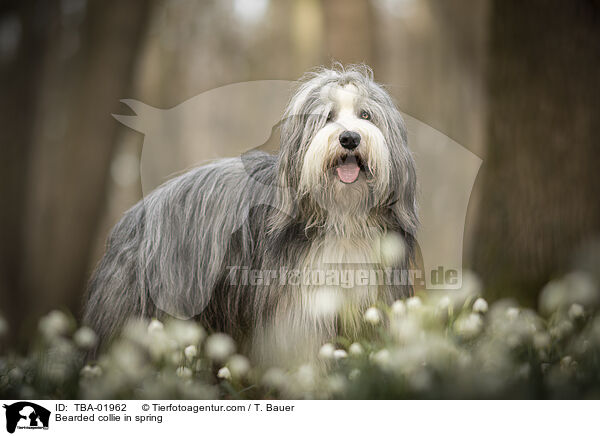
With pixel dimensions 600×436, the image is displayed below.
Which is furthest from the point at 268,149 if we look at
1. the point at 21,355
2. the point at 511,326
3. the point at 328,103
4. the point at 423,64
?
the point at 21,355

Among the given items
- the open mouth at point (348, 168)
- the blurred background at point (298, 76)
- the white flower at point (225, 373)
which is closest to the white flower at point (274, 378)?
the white flower at point (225, 373)

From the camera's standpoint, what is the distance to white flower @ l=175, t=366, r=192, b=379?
3477mm

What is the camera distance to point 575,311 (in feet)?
12.1

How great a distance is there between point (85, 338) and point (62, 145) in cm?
179

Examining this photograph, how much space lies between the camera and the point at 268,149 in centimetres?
411

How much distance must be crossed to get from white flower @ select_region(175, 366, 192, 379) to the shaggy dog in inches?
17.4

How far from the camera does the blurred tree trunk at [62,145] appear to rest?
443 centimetres

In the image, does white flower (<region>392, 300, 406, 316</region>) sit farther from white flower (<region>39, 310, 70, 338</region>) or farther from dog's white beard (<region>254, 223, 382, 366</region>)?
white flower (<region>39, 310, 70, 338</region>)

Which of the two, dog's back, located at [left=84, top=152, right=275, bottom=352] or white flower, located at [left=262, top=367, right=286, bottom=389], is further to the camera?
dog's back, located at [left=84, top=152, right=275, bottom=352]

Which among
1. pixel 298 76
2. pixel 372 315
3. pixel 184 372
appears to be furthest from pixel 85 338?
pixel 298 76

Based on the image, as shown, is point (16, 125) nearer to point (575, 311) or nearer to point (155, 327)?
point (155, 327)

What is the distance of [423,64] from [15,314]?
3510mm
